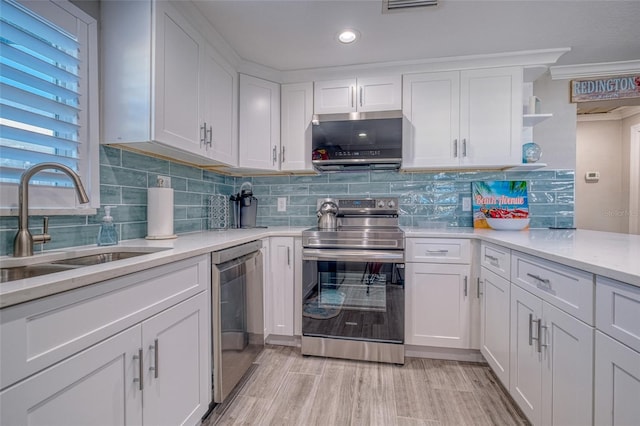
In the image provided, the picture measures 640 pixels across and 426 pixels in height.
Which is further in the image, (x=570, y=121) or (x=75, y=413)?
(x=570, y=121)

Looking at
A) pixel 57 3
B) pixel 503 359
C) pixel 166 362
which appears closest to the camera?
pixel 166 362

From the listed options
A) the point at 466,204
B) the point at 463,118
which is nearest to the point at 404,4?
the point at 463,118

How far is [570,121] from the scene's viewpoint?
237cm

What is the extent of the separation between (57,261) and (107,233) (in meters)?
0.25

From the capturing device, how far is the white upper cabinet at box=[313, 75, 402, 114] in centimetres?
229

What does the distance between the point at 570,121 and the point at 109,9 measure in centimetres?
330

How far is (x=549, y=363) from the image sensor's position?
115cm

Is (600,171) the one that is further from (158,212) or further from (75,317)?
(75,317)

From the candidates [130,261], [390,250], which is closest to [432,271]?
[390,250]

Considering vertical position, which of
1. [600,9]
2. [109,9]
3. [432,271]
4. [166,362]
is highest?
[600,9]

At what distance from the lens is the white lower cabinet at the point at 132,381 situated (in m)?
0.68

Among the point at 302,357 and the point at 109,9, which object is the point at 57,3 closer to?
the point at 109,9

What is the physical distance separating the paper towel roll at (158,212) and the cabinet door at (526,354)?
1915 millimetres

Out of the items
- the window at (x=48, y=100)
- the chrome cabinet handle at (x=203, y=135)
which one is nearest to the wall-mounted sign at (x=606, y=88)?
the chrome cabinet handle at (x=203, y=135)
